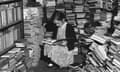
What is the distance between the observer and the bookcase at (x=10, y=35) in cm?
426

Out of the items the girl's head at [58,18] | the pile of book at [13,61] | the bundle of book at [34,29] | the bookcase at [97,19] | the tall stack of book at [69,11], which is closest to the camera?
the pile of book at [13,61]

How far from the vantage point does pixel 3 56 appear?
4.25m

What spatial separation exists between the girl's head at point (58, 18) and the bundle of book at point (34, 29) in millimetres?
504

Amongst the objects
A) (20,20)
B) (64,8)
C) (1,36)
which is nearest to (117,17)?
(64,8)

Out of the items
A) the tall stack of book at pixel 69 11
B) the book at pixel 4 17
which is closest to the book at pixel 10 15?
the book at pixel 4 17

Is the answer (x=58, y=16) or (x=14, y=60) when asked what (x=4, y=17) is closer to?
(x=14, y=60)

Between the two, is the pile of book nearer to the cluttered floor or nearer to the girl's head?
the cluttered floor

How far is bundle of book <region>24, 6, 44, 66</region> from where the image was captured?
20.2ft

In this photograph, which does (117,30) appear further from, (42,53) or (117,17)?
(42,53)

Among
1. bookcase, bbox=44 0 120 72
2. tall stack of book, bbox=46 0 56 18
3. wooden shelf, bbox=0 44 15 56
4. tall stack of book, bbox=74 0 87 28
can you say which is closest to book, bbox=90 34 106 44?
bookcase, bbox=44 0 120 72

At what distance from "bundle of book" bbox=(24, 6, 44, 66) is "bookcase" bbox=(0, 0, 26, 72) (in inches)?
19.7

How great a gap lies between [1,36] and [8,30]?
0.44 m

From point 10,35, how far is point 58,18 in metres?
2.75

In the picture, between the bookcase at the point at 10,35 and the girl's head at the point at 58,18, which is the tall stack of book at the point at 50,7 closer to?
the girl's head at the point at 58,18
